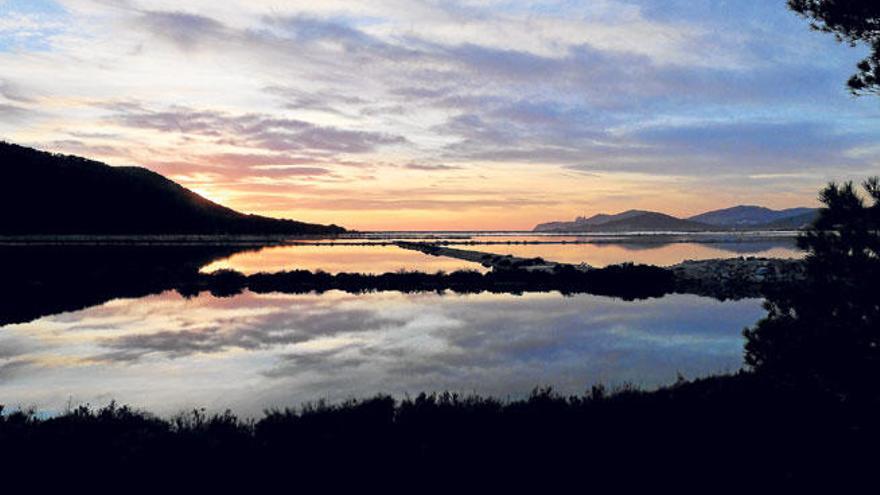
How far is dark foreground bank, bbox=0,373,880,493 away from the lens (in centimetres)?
799

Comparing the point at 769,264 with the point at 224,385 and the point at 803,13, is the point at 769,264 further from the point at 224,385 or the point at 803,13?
the point at 224,385

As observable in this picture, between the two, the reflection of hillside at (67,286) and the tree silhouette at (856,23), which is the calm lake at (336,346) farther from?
the tree silhouette at (856,23)

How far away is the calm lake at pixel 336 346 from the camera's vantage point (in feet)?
46.6

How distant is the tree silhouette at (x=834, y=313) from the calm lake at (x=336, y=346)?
4.72 m

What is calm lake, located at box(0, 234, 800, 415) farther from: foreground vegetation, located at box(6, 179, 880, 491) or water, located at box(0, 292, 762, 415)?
foreground vegetation, located at box(6, 179, 880, 491)

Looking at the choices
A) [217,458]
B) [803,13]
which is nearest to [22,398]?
[217,458]

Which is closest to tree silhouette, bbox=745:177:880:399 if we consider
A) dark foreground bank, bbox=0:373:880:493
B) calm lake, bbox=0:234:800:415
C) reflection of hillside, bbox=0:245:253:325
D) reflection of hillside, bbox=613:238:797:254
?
dark foreground bank, bbox=0:373:880:493

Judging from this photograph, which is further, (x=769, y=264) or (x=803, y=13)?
(x=769, y=264)

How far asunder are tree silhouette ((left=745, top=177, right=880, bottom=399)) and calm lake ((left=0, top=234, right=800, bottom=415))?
472 centimetres

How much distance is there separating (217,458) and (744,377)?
9917 millimetres

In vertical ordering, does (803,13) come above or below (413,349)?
above

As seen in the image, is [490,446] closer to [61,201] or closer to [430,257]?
[430,257]

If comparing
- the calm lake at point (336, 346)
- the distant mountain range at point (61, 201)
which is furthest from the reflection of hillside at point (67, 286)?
the distant mountain range at point (61, 201)

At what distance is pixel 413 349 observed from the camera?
18.5 metres
